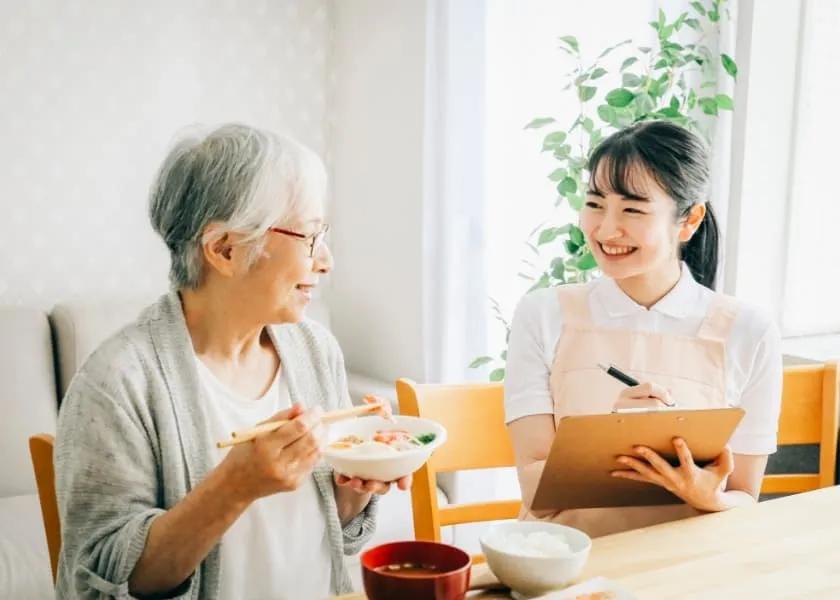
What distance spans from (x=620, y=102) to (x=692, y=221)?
34.1 inches

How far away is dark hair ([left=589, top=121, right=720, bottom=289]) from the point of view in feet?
5.45

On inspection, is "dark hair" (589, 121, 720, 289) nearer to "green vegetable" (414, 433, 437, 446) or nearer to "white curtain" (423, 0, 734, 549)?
"green vegetable" (414, 433, 437, 446)

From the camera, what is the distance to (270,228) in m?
1.37

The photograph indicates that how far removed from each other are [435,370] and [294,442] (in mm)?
1799

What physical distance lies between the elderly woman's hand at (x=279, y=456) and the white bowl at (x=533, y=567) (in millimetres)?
245

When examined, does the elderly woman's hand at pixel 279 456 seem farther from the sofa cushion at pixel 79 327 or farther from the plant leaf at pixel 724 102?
the plant leaf at pixel 724 102

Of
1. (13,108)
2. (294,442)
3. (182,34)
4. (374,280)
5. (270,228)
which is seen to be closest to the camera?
(294,442)

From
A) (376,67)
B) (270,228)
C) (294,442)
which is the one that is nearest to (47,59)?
(376,67)

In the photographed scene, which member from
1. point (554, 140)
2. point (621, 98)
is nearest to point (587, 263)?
point (554, 140)

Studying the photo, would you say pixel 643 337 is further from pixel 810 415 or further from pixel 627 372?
pixel 810 415

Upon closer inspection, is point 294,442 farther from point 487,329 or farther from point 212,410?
point 487,329

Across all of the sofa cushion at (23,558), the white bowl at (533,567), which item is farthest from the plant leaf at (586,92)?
the sofa cushion at (23,558)

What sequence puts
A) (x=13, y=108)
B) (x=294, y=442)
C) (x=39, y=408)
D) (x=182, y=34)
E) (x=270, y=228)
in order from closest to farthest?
(x=294, y=442), (x=270, y=228), (x=39, y=408), (x=13, y=108), (x=182, y=34)

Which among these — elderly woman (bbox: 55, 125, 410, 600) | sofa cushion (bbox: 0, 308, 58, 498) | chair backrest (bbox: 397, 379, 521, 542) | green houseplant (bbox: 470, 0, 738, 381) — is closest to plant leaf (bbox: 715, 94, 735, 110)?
green houseplant (bbox: 470, 0, 738, 381)
